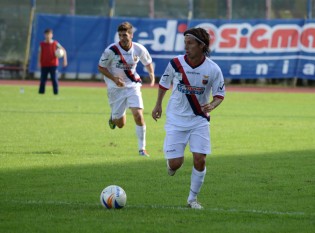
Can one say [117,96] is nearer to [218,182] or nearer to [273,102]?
[218,182]

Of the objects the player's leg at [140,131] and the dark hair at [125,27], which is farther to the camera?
the player's leg at [140,131]

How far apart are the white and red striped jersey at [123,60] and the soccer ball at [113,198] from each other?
244 inches

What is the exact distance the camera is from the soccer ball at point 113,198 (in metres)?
9.53

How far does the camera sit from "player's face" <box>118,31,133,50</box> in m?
15.2

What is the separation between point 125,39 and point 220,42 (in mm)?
21222

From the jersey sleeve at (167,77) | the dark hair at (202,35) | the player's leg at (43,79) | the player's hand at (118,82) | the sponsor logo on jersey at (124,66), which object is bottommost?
the player's leg at (43,79)

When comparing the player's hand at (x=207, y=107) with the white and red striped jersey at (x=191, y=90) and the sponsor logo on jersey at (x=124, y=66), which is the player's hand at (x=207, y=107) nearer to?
the white and red striped jersey at (x=191, y=90)

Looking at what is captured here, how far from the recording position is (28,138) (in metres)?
17.4

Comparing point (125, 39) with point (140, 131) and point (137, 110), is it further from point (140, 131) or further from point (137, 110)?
point (140, 131)

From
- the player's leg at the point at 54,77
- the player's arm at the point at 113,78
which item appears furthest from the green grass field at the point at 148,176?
the player's leg at the point at 54,77

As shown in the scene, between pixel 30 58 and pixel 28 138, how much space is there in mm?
20266

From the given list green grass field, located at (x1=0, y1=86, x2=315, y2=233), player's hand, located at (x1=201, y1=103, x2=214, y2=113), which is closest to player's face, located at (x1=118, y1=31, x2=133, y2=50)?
Result: green grass field, located at (x1=0, y1=86, x2=315, y2=233)

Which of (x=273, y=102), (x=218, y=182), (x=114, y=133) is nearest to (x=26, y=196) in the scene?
(x=218, y=182)

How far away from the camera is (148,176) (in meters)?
12.4
